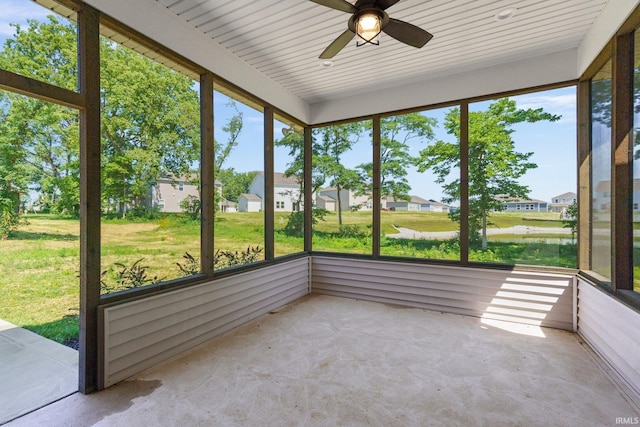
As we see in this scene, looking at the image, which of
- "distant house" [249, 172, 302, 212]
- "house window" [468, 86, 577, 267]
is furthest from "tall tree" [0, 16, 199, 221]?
"house window" [468, 86, 577, 267]

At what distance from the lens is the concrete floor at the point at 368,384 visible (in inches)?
79.7

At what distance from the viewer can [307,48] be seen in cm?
342

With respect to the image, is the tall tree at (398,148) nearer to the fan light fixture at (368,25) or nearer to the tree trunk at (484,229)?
the tree trunk at (484,229)

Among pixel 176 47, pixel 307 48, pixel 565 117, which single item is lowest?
pixel 565 117

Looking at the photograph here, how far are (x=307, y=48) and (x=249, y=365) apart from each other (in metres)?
3.48

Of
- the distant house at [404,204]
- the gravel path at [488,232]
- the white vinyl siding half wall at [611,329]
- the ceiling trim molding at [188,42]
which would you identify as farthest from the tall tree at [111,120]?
the white vinyl siding half wall at [611,329]

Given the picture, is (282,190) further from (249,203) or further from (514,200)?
(514,200)

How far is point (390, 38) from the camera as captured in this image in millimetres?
3215

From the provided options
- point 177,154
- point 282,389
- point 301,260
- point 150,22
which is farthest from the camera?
point 301,260

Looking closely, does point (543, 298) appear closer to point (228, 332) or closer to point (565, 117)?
point (565, 117)

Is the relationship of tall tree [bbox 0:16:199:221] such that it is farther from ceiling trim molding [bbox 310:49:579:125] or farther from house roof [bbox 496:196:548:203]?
house roof [bbox 496:196:548:203]

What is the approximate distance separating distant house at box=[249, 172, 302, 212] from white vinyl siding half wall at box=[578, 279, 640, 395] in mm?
3974

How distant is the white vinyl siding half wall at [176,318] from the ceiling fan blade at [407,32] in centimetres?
301

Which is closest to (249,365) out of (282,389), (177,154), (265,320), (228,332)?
(282,389)
